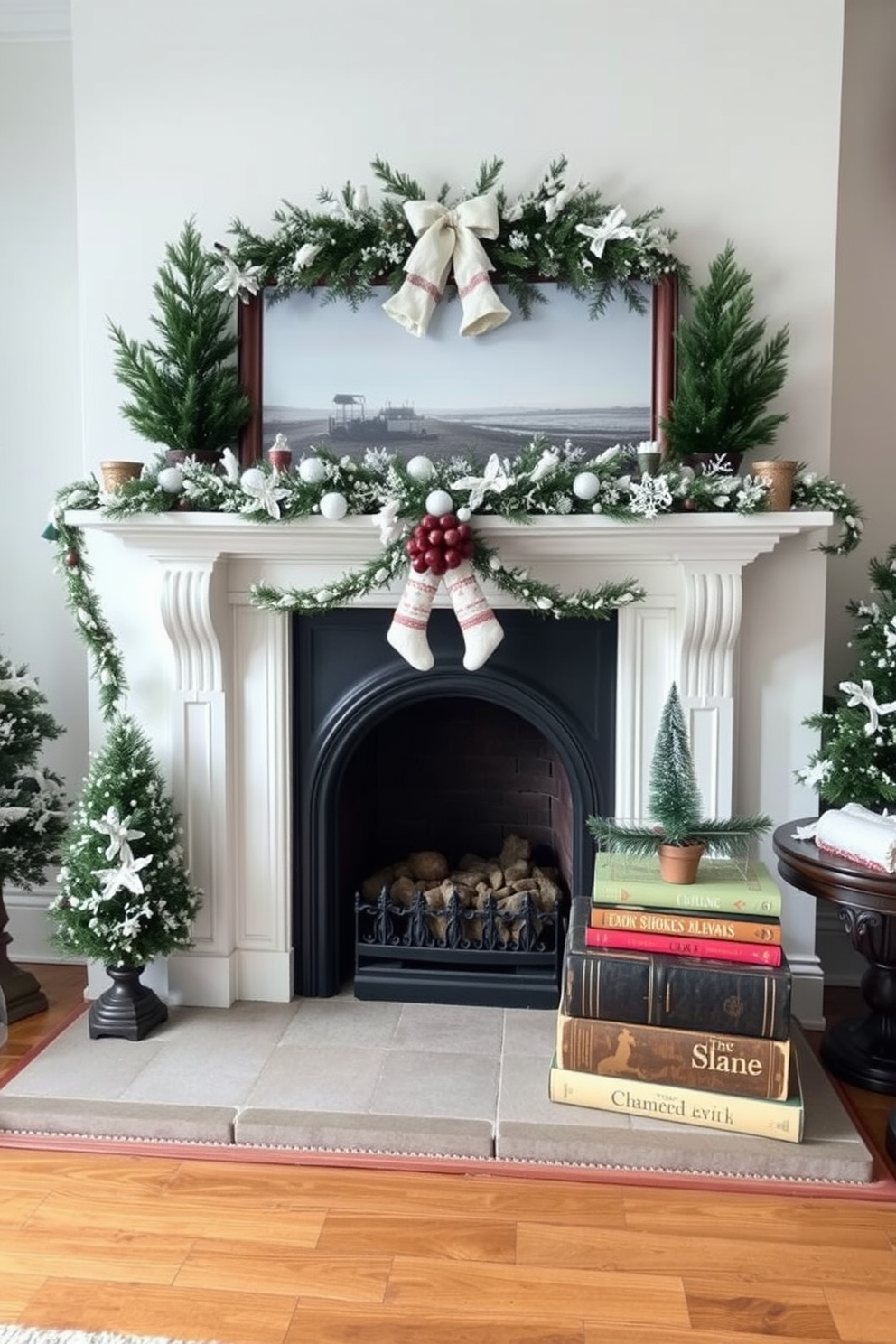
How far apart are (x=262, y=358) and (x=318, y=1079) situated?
178 cm

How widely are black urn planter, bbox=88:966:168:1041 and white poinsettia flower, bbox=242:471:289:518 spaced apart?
3.86ft

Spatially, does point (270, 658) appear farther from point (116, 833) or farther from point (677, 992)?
point (677, 992)

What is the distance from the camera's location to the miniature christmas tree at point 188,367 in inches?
106

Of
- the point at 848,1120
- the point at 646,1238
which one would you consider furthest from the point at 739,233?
the point at 646,1238

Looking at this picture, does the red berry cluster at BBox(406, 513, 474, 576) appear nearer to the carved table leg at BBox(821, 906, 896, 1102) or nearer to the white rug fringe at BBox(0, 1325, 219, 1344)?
the carved table leg at BBox(821, 906, 896, 1102)

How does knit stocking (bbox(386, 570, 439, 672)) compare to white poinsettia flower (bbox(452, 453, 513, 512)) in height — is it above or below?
below

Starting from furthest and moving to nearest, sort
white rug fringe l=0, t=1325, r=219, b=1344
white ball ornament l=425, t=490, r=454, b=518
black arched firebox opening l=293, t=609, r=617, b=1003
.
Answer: black arched firebox opening l=293, t=609, r=617, b=1003 → white ball ornament l=425, t=490, r=454, b=518 → white rug fringe l=0, t=1325, r=219, b=1344

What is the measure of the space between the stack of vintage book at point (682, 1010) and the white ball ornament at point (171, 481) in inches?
54.3

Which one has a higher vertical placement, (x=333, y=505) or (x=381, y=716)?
(x=333, y=505)

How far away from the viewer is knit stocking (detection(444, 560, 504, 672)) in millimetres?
2539

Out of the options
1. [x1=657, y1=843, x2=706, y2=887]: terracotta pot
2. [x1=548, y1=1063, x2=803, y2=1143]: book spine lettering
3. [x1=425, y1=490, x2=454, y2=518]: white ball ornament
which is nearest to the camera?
[x1=548, y1=1063, x2=803, y2=1143]: book spine lettering

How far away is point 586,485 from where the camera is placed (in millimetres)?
2473

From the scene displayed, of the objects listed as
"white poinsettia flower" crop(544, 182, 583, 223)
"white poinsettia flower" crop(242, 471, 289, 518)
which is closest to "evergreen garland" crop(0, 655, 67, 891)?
"white poinsettia flower" crop(242, 471, 289, 518)

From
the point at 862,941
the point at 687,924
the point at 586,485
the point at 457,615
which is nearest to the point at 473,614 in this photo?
the point at 457,615
